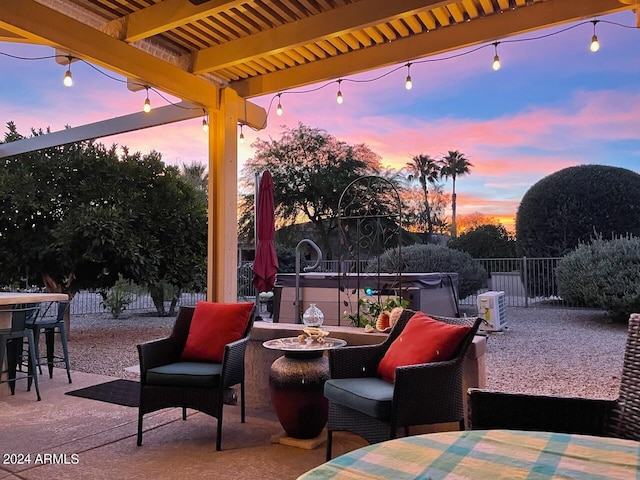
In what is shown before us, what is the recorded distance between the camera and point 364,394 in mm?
2533

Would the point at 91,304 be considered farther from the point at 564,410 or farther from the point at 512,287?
the point at 564,410

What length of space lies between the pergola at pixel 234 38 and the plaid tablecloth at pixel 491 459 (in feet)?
10.0

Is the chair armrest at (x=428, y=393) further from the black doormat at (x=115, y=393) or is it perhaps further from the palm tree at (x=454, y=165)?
the palm tree at (x=454, y=165)

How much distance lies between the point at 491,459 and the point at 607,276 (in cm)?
917

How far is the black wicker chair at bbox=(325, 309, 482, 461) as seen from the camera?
2410 mm

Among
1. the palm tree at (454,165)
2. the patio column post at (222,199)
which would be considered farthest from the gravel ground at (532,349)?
the palm tree at (454,165)

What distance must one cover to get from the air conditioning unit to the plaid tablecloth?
7319 millimetres

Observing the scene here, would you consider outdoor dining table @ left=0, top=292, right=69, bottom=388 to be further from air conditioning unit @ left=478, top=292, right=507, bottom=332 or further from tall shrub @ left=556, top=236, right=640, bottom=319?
tall shrub @ left=556, top=236, right=640, bottom=319

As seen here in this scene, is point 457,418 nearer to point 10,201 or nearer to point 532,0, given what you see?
point 532,0

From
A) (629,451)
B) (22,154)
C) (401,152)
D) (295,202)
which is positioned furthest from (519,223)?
(629,451)

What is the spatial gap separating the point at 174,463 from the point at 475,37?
372 cm

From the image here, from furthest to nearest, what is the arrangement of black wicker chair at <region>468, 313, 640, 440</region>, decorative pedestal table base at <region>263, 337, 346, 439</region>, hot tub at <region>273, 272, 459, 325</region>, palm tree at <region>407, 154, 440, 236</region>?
palm tree at <region>407, 154, 440, 236</region>
hot tub at <region>273, 272, 459, 325</region>
decorative pedestal table base at <region>263, 337, 346, 439</region>
black wicker chair at <region>468, 313, 640, 440</region>

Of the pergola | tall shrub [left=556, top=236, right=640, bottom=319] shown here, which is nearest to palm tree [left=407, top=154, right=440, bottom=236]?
tall shrub [left=556, top=236, right=640, bottom=319]

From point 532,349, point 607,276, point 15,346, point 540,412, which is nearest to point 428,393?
point 540,412
